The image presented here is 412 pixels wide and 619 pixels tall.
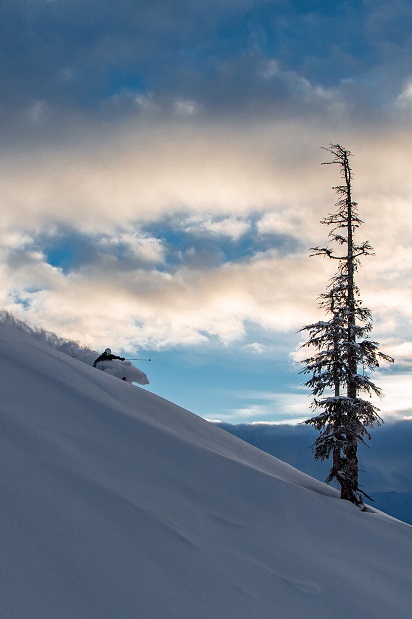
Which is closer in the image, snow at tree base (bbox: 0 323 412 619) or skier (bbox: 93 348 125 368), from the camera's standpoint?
snow at tree base (bbox: 0 323 412 619)

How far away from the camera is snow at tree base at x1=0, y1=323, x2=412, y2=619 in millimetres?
4309

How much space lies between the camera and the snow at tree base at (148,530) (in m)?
4.31

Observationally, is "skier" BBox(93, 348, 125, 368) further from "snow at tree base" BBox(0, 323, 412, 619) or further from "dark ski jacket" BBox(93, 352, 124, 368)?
"snow at tree base" BBox(0, 323, 412, 619)

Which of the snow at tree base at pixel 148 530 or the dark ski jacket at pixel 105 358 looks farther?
the dark ski jacket at pixel 105 358

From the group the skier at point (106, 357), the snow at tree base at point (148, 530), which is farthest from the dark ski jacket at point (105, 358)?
the snow at tree base at point (148, 530)

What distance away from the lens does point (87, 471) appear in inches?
250

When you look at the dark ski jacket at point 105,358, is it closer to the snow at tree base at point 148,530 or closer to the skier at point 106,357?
the skier at point 106,357

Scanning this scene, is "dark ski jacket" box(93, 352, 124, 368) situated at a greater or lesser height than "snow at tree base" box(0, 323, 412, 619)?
greater

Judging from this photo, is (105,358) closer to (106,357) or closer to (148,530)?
(106,357)

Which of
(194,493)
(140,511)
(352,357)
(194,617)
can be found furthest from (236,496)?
(352,357)

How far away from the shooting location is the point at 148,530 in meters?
5.66

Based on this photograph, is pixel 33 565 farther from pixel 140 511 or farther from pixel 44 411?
pixel 44 411

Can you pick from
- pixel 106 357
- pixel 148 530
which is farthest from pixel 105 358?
pixel 148 530

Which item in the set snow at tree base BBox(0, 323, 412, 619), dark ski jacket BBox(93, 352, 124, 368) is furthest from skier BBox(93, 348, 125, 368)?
snow at tree base BBox(0, 323, 412, 619)
